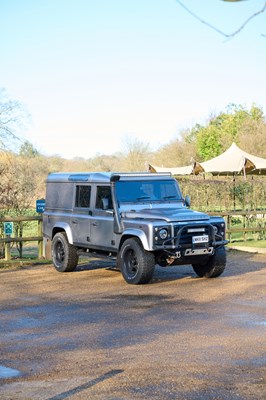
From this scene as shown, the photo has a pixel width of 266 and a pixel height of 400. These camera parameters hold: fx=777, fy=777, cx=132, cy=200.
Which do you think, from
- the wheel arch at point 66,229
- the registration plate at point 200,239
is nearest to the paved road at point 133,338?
the registration plate at point 200,239

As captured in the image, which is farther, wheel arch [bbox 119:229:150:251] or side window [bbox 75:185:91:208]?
side window [bbox 75:185:91:208]

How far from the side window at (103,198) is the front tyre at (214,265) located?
2.07 meters

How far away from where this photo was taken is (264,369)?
7.24 meters

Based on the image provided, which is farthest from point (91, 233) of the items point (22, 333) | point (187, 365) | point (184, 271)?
point (187, 365)

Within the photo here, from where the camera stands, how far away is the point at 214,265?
14.3 metres

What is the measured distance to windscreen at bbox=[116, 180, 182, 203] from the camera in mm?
14664

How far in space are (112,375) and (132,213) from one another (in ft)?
24.0

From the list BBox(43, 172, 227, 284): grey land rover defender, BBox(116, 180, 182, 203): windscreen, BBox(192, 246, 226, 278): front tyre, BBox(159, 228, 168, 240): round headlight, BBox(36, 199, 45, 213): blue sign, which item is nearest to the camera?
BBox(159, 228, 168, 240): round headlight

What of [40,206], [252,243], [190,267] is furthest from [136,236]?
[252,243]

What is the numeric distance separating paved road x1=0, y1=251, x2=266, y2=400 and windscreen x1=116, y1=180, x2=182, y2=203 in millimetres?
1537

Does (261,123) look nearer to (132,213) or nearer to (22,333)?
(132,213)

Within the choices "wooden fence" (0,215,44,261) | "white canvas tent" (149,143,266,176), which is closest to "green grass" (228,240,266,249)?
"wooden fence" (0,215,44,261)

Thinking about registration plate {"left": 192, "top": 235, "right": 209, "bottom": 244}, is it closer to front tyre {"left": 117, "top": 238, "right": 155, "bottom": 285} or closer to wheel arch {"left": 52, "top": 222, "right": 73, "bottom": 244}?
front tyre {"left": 117, "top": 238, "right": 155, "bottom": 285}

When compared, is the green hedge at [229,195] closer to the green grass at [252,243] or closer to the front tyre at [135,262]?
the green grass at [252,243]
